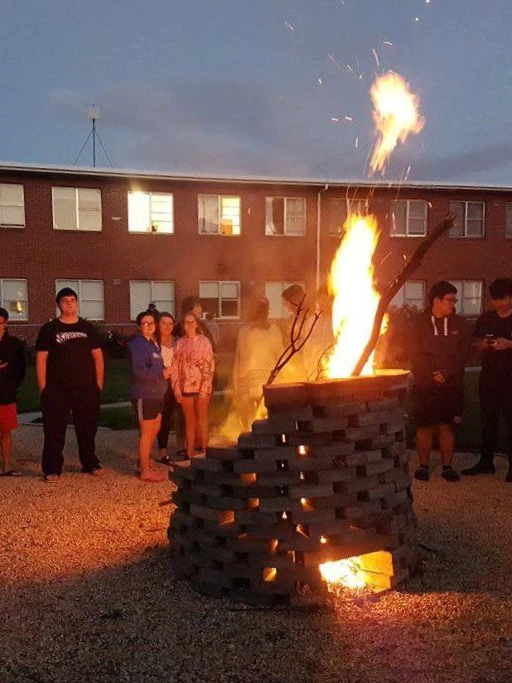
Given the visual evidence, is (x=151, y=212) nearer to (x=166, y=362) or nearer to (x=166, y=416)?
(x=166, y=416)

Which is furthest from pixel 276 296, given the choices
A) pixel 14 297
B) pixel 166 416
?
pixel 166 416

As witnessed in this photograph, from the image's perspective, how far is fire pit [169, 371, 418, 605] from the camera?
367 centimetres

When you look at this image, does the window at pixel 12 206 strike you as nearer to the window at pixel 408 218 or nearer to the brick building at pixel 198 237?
the brick building at pixel 198 237

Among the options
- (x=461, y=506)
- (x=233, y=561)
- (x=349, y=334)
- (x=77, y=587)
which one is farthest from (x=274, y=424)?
(x=461, y=506)

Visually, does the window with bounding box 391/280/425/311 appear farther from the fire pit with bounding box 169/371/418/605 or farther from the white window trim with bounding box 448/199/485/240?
the fire pit with bounding box 169/371/418/605

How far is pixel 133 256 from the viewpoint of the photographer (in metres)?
23.5

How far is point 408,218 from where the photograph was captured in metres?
25.8

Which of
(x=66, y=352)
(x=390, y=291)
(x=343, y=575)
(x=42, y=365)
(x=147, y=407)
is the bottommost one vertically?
(x=343, y=575)

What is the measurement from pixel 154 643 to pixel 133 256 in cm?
2104

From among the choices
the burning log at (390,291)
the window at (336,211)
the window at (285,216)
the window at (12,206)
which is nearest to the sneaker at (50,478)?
the burning log at (390,291)

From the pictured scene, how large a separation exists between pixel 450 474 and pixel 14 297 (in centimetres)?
1933

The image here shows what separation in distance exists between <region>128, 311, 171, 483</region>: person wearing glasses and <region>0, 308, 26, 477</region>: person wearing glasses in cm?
128

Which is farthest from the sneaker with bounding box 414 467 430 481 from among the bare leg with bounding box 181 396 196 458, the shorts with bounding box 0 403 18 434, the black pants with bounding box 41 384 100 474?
the shorts with bounding box 0 403 18 434

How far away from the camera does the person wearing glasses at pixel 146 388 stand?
6629 millimetres
